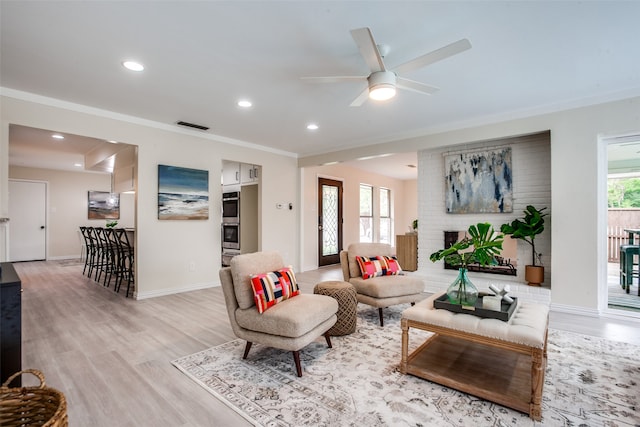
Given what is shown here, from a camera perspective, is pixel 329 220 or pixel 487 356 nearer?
pixel 487 356

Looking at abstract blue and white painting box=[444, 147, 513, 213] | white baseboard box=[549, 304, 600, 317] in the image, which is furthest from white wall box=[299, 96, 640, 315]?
abstract blue and white painting box=[444, 147, 513, 213]

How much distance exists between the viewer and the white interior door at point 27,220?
25.4 ft

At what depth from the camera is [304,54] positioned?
2.56m

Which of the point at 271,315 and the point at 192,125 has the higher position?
the point at 192,125

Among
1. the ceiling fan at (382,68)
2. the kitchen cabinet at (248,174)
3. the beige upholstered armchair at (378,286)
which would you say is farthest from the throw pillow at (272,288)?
the kitchen cabinet at (248,174)

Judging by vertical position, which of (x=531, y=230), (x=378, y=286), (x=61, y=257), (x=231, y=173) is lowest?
(x=61, y=257)

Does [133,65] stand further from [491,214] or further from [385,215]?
[385,215]

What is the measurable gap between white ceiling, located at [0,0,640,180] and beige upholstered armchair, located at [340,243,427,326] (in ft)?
6.06

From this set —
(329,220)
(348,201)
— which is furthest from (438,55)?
(348,201)

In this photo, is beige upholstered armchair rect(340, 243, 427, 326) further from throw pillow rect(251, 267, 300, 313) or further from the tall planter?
the tall planter

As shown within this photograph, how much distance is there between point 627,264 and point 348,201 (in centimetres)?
529

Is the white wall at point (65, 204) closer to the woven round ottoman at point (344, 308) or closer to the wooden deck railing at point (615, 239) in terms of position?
the woven round ottoman at point (344, 308)

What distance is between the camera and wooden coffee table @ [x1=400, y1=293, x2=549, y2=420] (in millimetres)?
1762

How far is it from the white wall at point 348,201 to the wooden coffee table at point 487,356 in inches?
174
